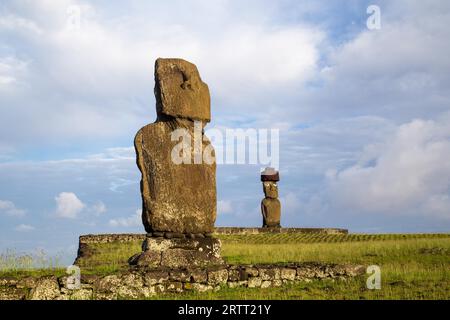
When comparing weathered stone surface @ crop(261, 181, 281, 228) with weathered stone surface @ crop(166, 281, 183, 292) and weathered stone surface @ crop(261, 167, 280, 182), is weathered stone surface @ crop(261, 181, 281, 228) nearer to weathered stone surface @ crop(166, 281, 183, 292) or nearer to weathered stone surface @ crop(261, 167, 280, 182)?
weathered stone surface @ crop(261, 167, 280, 182)

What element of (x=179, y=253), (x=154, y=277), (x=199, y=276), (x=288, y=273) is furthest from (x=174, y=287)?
(x=288, y=273)

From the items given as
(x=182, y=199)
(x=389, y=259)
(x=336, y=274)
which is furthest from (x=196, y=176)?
(x=389, y=259)

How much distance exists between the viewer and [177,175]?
12.7m

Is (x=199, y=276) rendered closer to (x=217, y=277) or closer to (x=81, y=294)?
(x=217, y=277)

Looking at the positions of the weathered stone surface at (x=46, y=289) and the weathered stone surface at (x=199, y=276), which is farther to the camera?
the weathered stone surface at (x=199, y=276)

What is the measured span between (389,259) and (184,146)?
24.5 feet

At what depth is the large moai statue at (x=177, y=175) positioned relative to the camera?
1255cm

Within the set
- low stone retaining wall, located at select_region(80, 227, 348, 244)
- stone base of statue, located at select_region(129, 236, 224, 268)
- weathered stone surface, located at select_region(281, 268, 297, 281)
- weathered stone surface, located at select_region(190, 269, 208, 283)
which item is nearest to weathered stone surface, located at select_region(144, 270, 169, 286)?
weathered stone surface, located at select_region(190, 269, 208, 283)

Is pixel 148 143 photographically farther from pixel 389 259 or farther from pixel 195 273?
pixel 389 259

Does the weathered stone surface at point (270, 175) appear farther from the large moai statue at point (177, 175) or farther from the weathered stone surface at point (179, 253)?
the weathered stone surface at point (179, 253)

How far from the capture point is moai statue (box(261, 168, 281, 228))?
33.6 metres

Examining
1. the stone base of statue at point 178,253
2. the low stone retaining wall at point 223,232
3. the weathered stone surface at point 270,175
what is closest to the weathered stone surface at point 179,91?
the stone base of statue at point 178,253
